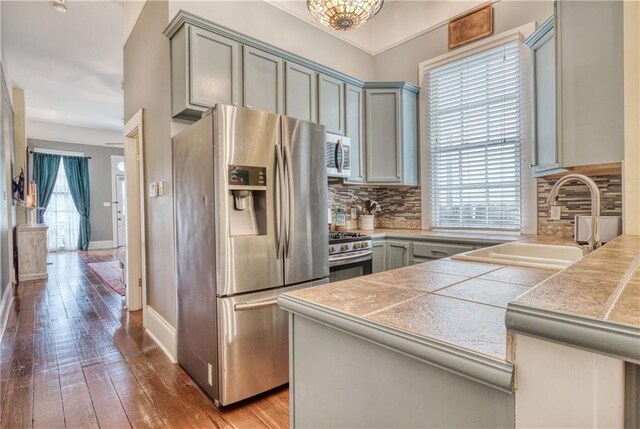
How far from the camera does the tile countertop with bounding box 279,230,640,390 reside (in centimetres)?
39

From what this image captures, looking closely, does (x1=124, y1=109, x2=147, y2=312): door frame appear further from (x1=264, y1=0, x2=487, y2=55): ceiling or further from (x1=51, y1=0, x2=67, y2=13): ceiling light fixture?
(x1=264, y1=0, x2=487, y2=55): ceiling

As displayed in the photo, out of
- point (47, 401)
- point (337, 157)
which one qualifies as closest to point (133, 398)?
point (47, 401)

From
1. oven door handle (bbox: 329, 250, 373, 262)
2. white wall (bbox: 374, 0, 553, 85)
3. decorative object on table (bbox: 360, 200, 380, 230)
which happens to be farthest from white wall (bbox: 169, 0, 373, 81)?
oven door handle (bbox: 329, 250, 373, 262)

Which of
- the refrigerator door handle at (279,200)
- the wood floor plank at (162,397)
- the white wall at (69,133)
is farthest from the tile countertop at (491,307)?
the white wall at (69,133)

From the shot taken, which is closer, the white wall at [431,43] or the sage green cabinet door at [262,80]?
the sage green cabinet door at [262,80]

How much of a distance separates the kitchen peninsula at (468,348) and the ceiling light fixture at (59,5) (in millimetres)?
4234

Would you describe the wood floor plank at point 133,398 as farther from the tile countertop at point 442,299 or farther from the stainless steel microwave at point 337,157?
the stainless steel microwave at point 337,157

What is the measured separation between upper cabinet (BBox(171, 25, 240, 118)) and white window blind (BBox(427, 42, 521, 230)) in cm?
222

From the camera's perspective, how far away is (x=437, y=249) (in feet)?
9.52

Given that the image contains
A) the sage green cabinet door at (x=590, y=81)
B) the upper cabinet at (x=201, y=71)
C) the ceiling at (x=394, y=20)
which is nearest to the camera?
the sage green cabinet door at (x=590, y=81)

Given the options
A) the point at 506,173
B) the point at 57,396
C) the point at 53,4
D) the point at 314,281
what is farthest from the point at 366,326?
the point at 53,4

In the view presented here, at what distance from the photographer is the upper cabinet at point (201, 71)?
89.2 inches

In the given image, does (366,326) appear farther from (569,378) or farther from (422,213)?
(422,213)

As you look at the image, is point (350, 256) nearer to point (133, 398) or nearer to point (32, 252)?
point (133, 398)
